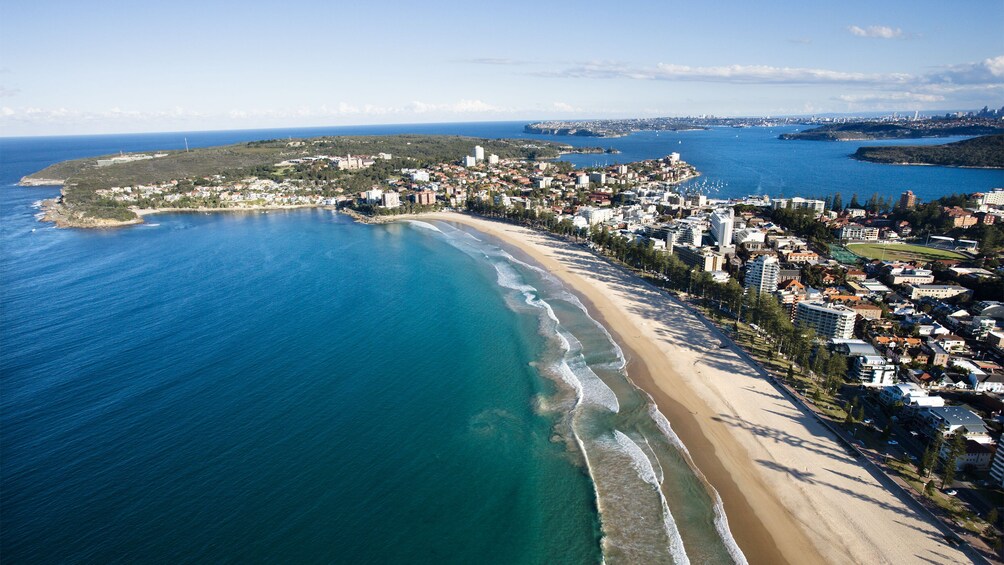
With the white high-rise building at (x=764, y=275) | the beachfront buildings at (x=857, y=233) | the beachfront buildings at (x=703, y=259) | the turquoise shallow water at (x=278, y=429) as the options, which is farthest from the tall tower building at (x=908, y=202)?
the turquoise shallow water at (x=278, y=429)

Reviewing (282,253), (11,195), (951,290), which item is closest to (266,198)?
(282,253)

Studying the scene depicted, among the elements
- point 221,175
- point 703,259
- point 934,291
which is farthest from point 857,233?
point 221,175

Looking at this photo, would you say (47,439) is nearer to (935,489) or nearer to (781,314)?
(935,489)

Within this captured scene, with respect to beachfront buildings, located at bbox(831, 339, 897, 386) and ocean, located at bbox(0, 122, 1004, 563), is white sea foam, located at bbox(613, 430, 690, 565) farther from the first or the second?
beachfront buildings, located at bbox(831, 339, 897, 386)

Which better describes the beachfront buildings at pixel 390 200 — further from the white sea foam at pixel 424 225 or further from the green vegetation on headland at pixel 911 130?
the green vegetation on headland at pixel 911 130

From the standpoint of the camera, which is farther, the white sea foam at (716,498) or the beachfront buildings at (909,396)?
the beachfront buildings at (909,396)

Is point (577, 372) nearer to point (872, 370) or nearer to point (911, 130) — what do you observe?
point (872, 370)
